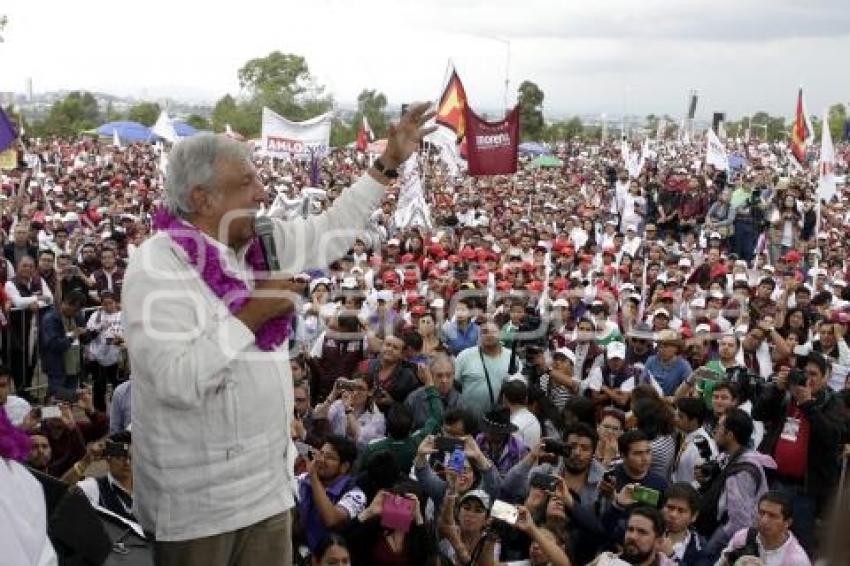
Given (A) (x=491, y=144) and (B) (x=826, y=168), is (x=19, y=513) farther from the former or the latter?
(B) (x=826, y=168)

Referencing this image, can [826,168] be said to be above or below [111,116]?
above

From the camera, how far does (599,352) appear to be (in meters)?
7.06

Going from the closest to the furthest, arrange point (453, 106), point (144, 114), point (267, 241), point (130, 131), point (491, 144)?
point (267, 241), point (491, 144), point (453, 106), point (130, 131), point (144, 114)

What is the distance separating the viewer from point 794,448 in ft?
18.2

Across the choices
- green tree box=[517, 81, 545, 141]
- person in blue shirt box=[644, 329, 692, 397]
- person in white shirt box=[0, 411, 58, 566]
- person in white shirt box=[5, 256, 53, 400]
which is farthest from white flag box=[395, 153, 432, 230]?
green tree box=[517, 81, 545, 141]

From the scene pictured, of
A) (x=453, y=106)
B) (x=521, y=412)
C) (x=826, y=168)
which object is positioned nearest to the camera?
(x=521, y=412)

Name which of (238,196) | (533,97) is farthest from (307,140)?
(533,97)

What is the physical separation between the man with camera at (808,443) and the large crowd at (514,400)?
0.01 m

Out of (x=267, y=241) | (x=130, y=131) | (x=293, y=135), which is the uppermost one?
(x=267, y=241)

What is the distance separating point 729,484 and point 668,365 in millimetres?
1869

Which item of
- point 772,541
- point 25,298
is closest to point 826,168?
point 772,541

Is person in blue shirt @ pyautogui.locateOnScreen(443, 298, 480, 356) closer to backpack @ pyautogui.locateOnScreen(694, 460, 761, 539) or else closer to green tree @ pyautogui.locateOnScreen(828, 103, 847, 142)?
backpack @ pyautogui.locateOnScreen(694, 460, 761, 539)

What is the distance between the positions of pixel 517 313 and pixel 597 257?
426cm

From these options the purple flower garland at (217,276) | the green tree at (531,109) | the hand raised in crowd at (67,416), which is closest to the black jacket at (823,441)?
the hand raised in crowd at (67,416)
